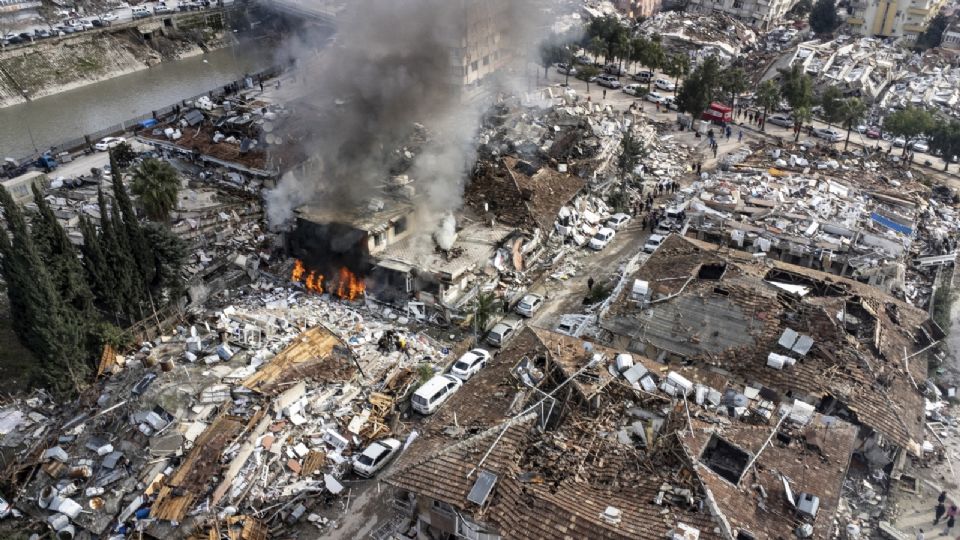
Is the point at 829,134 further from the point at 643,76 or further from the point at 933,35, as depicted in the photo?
the point at 933,35

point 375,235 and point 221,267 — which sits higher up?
point 375,235

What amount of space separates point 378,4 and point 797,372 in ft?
77.0

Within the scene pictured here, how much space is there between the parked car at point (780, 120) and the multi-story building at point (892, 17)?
26400 millimetres

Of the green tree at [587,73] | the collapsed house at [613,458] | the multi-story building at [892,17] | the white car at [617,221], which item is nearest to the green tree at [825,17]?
the multi-story building at [892,17]

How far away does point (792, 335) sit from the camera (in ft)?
61.5

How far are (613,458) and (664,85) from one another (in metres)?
41.3

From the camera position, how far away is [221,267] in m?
27.5

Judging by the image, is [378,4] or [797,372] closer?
[797,372]

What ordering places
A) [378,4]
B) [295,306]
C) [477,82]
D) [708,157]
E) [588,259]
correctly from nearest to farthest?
[295,306]
[588,259]
[378,4]
[708,157]
[477,82]

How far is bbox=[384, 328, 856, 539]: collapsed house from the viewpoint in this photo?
13.1 m

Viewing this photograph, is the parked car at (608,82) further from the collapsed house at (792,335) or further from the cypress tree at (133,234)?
the cypress tree at (133,234)

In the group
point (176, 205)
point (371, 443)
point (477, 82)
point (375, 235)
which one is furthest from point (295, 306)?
point (477, 82)

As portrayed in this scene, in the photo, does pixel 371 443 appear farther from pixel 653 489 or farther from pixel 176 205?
pixel 176 205

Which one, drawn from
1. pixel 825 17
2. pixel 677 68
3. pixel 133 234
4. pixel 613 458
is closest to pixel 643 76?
pixel 677 68
